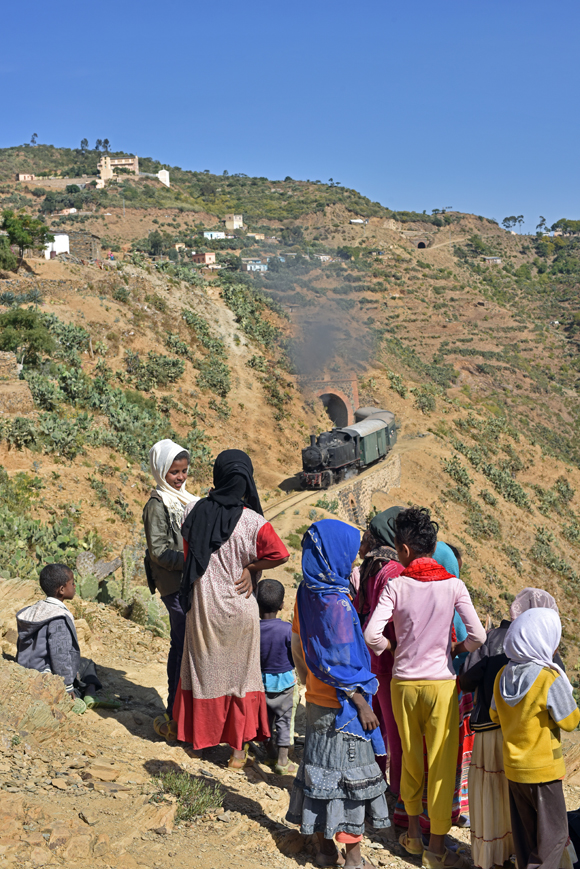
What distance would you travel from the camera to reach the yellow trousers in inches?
152

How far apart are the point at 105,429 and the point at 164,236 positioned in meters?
49.4

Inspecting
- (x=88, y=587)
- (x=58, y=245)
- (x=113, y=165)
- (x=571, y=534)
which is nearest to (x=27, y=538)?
(x=88, y=587)

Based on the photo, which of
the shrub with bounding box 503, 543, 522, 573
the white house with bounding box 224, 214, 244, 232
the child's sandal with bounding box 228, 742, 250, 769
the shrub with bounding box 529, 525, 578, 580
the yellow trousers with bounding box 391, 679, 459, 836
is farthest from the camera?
the white house with bounding box 224, 214, 244, 232

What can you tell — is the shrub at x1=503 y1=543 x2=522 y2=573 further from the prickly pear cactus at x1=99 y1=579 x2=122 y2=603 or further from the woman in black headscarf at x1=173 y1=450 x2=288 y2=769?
the woman in black headscarf at x1=173 y1=450 x2=288 y2=769

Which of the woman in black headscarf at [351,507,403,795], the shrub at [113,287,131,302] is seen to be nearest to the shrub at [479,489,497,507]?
the shrub at [113,287,131,302]

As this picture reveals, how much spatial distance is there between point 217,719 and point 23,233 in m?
31.5

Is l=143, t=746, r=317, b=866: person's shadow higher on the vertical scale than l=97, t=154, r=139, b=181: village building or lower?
lower

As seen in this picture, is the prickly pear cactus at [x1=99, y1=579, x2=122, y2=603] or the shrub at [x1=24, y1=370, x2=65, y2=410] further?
the shrub at [x1=24, y1=370, x2=65, y2=410]

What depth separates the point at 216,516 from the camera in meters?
4.20

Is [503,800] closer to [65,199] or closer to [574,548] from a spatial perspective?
[574,548]

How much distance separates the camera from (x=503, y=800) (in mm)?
3779

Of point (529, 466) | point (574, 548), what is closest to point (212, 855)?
point (574, 548)

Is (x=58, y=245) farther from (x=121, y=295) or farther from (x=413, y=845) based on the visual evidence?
(x=413, y=845)

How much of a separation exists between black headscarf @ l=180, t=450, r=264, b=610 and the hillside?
6.09 meters
